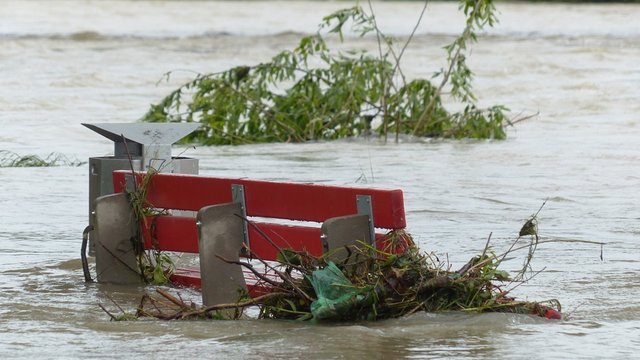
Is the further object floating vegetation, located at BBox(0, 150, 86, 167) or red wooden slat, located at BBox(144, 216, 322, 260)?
floating vegetation, located at BBox(0, 150, 86, 167)

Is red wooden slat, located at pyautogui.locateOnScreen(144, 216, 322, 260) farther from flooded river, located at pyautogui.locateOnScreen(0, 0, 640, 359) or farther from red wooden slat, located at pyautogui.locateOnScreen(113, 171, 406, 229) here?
flooded river, located at pyautogui.locateOnScreen(0, 0, 640, 359)

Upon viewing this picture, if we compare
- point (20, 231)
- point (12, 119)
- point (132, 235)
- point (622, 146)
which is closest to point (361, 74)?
point (622, 146)

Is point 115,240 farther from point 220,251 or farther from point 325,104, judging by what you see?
point 325,104

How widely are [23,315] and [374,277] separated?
6.31 ft

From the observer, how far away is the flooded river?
671cm

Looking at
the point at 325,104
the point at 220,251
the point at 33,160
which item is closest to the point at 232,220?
the point at 220,251

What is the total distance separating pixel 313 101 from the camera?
58.6 feet

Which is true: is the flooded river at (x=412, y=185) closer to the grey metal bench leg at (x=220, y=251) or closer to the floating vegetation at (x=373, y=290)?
the floating vegetation at (x=373, y=290)

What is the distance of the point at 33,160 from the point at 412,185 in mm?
4279

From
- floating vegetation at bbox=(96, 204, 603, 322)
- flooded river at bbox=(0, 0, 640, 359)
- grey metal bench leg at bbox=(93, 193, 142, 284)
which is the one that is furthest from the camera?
grey metal bench leg at bbox=(93, 193, 142, 284)

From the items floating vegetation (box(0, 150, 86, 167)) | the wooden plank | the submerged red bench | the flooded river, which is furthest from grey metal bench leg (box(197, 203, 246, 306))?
floating vegetation (box(0, 150, 86, 167))

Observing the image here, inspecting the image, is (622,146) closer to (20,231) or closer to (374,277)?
(20,231)

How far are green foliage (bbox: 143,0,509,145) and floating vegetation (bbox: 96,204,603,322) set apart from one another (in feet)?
32.5

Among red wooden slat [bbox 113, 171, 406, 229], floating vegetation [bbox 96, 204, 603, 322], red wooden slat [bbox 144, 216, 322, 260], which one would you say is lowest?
floating vegetation [bbox 96, 204, 603, 322]
